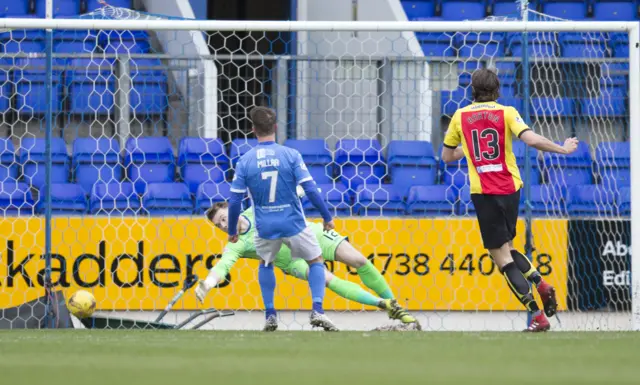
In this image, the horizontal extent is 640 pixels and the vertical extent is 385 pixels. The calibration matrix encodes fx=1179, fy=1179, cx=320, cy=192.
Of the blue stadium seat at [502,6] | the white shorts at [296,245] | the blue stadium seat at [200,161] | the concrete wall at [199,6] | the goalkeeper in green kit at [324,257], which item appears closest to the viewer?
the white shorts at [296,245]

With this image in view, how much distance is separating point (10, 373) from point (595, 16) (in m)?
11.5

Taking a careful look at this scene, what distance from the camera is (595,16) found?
1448cm

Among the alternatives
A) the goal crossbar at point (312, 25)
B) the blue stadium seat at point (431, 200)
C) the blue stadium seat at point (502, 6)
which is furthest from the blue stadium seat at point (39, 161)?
the blue stadium seat at point (502, 6)

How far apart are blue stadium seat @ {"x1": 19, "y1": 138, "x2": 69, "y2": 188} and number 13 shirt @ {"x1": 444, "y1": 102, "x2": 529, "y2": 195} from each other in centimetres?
453

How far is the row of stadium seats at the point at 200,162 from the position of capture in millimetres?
10180

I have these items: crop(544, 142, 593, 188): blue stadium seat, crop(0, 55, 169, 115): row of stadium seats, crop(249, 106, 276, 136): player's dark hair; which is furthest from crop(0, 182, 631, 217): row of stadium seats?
crop(249, 106, 276, 136): player's dark hair

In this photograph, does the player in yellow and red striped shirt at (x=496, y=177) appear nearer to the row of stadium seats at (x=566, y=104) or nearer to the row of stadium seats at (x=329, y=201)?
the row of stadium seats at (x=329, y=201)

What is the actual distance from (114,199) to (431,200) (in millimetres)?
2706

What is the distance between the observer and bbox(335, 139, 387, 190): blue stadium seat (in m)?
10.2

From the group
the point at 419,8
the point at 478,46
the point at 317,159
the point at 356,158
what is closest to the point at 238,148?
the point at 317,159

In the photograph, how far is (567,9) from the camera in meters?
14.4

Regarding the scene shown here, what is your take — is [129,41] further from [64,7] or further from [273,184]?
[273,184]

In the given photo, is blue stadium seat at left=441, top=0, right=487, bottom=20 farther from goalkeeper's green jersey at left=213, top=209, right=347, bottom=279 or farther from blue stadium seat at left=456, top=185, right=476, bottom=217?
goalkeeper's green jersey at left=213, top=209, right=347, bottom=279

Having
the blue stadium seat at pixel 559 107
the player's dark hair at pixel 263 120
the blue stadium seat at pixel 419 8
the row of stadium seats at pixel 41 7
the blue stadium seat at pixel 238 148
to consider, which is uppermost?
the blue stadium seat at pixel 419 8
